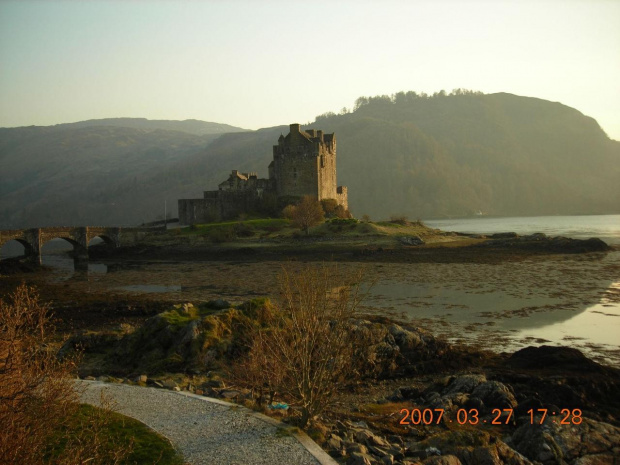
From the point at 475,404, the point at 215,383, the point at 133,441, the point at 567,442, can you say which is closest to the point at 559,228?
the point at 475,404

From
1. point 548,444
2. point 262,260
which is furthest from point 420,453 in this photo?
point 262,260

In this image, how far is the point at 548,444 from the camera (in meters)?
10.4

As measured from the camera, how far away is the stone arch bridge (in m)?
57.7

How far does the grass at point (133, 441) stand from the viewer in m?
8.75

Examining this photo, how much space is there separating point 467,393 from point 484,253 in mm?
40187

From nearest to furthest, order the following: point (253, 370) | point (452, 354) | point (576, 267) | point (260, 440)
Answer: point (260, 440), point (253, 370), point (452, 354), point (576, 267)

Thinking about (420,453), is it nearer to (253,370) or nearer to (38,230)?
(253,370)

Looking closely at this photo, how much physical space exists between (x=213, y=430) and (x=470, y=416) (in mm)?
5947

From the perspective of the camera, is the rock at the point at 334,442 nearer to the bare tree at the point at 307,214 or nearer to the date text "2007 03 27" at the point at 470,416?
the date text "2007 03 27" at the point at 470,416

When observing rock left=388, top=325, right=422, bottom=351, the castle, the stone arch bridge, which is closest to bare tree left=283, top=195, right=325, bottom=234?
the castle

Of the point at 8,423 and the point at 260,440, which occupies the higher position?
the point at 8,423

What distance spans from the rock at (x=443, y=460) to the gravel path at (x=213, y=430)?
176 centimetres

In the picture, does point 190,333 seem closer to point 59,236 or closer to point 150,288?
point 150,288

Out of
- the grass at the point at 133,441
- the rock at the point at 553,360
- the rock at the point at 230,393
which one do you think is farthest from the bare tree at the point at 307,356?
the rock at the point at 553,360
